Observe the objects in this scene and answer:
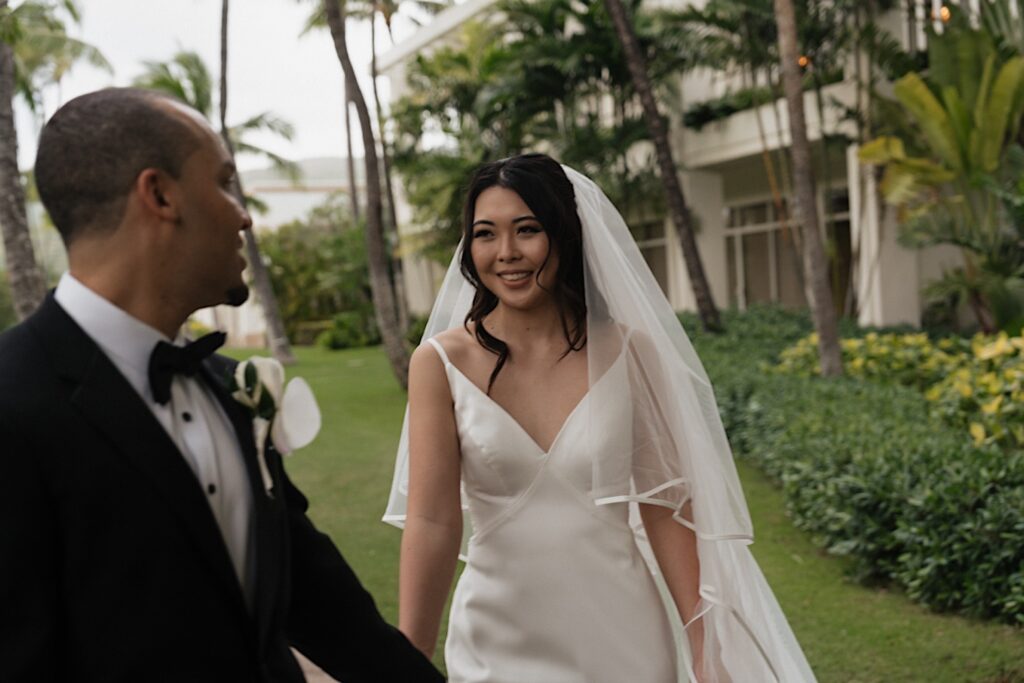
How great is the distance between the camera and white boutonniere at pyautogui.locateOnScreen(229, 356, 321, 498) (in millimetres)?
1643

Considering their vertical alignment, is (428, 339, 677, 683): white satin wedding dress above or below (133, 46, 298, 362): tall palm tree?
below

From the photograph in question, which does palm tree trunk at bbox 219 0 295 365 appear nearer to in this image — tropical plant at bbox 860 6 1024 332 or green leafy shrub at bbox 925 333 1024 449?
tropical plant at bbox 860 6 1024 332

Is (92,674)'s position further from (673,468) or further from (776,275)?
(776,275)

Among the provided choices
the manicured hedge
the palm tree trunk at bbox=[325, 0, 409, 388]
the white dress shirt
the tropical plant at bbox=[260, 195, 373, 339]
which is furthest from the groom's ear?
the tropical plant at bbox=[260, 195, 373, 339]

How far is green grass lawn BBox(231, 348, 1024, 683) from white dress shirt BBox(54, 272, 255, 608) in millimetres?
4091

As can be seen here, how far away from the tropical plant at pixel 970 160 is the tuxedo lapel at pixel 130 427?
11514 millimetres

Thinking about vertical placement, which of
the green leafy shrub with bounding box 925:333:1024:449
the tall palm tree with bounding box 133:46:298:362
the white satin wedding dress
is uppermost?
the tall palm tree with bounding box 133:46:298:362

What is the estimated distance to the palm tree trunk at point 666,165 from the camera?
604 inches

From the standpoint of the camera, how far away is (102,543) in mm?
1399

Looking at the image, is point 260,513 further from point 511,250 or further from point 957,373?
point 957,373

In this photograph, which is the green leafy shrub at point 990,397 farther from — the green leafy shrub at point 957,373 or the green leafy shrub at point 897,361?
the green leafy shrub at point 897,361

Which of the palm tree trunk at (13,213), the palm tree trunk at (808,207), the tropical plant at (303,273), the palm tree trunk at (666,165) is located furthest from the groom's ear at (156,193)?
the tropical plant at (303,273)

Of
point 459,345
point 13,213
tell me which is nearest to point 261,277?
point 13,213

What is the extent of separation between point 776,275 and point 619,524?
64.0 ft
